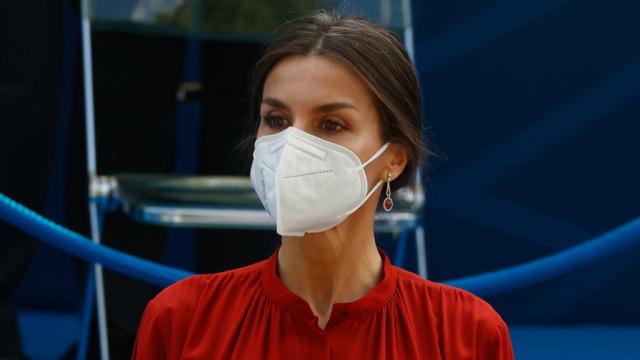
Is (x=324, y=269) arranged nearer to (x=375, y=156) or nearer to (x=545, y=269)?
(x=375, y=156)

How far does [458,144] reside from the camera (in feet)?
13.8


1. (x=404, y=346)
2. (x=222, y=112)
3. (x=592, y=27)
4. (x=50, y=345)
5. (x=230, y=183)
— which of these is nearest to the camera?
(x=404, y=346)

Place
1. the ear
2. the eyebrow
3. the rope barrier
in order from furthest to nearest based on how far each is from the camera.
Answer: the rope barrier → the ear → the eyebrow

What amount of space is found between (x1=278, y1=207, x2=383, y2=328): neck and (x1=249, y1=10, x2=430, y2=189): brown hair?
0.19 meters

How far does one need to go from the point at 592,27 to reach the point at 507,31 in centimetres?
34

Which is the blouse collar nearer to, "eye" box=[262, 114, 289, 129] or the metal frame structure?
"eye" box=[262, 114, 289, 129]

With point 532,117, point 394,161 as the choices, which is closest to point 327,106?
point 394,161

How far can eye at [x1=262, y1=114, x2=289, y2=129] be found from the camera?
1.59 metres

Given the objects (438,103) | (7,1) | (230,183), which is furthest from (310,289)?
(438,103)

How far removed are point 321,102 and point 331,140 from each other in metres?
0.07

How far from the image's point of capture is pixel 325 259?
1605mm

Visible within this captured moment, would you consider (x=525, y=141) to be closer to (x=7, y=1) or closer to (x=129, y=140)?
(x=129, y=140)

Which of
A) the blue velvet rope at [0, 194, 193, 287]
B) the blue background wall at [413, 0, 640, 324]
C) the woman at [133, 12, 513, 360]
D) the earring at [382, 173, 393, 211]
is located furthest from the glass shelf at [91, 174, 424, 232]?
the blue background wall at [413, 0, 640, 324]

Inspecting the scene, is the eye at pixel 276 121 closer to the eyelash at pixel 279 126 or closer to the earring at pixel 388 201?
the eyelash at pixel 279 126
